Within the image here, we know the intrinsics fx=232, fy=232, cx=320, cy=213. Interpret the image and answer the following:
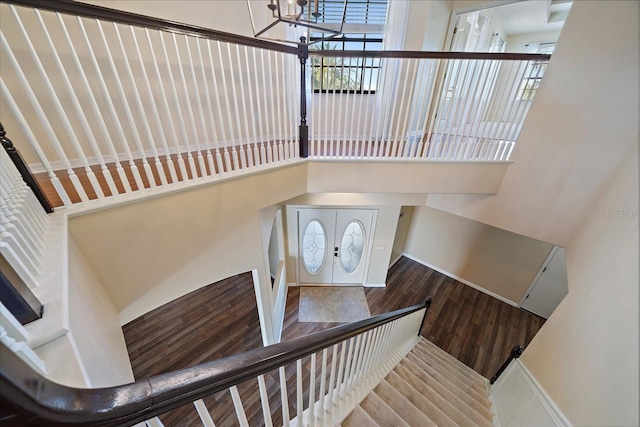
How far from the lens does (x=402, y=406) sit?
5.76 feet

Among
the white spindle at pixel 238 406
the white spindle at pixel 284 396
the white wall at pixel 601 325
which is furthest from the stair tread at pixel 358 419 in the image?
the white wall at pixel 601 325

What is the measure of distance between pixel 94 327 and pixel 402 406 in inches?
79.8

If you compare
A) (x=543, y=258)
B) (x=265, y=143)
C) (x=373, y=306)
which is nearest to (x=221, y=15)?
(x=265, y=143)

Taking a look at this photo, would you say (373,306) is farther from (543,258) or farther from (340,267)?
(543,258)

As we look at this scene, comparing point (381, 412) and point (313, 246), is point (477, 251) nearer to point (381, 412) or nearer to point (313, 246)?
point (313, 246)

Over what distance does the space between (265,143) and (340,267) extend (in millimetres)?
3575

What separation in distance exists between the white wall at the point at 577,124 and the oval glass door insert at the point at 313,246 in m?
3.10

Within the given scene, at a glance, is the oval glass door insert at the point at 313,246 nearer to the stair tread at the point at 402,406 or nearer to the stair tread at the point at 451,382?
the stair tread at the point at 451,382

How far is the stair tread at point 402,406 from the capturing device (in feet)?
5.51

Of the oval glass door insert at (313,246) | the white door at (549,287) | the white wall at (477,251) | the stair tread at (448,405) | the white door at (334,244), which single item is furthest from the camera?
the oval glass door insert at (313,246)

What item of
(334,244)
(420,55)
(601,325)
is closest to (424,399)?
(601,325)

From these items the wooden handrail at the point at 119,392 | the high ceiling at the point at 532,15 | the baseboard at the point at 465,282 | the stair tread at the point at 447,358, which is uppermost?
the high ceiling at the point at 532,15

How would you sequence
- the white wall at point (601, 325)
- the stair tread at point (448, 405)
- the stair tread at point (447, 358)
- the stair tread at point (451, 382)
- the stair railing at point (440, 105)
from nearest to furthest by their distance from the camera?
the white wall at point (601, 325) → the stair tread at point (448, 405) → the stair railing at point (440, 105) → the stair tread at point (451, 382) → the stair tread at point (447, 358)

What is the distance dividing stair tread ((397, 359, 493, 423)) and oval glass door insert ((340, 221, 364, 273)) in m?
→ 2.55
